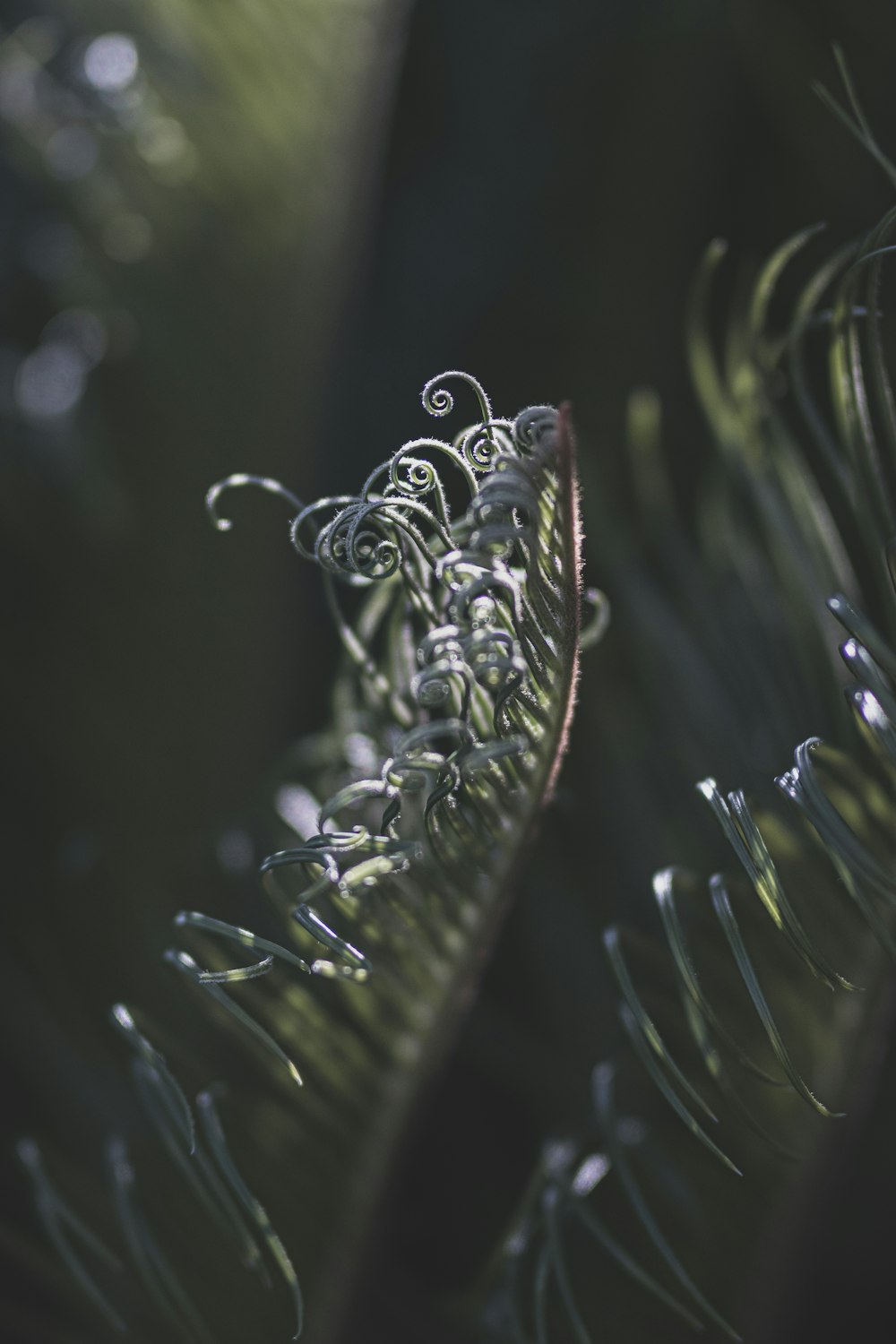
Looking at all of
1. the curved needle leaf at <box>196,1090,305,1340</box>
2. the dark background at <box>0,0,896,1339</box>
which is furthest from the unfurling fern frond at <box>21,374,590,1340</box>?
the dark background at <box>0,0,896,1339</box>

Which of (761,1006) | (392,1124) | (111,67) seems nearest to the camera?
(761,1006)

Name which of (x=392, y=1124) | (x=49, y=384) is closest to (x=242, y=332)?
(x=49, y=384)

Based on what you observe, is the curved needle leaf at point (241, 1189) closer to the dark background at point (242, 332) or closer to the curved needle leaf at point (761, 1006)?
the curved needle leaf at point (761, 1006)

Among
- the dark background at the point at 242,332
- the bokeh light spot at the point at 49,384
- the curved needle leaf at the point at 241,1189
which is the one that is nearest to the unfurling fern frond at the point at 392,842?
the curved needle leaf at the point at 241,1189

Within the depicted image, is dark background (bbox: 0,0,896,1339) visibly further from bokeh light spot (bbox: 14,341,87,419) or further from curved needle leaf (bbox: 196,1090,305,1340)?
curved needle leaf (bbox: 196,1090,305,1340)

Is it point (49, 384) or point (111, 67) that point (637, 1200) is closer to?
point (49, 384)

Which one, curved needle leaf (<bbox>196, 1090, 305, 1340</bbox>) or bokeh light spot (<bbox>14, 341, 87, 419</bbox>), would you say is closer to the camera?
curved needle leaf (<bbox>196, 1090, 305, 1340</bbox>)
